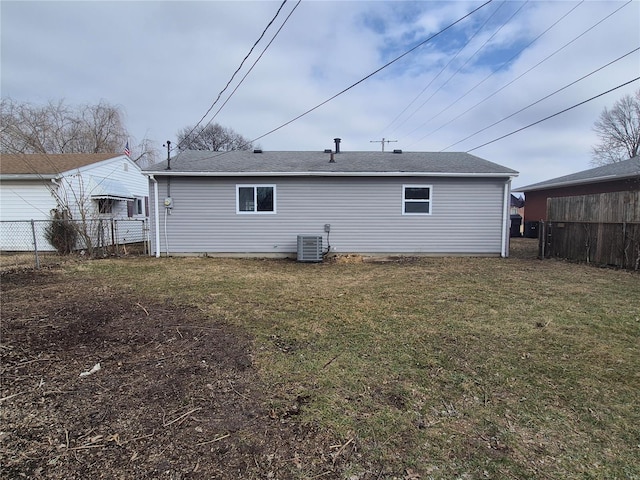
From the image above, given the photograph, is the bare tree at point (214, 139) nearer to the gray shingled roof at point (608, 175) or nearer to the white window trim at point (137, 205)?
the white window trim at point (137, 205)

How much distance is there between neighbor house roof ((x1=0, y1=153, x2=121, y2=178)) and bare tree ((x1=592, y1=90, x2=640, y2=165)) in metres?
36.1

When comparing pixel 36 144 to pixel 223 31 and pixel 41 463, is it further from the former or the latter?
pixel 41 463

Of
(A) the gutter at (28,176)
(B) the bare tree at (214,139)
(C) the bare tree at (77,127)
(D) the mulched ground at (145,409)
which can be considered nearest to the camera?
(D) the mulched ground at (145,409)

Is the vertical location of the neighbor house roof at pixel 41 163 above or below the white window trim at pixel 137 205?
above

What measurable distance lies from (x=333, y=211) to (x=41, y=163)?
10739mm

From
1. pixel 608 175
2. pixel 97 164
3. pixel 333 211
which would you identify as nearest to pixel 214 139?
pixel 97 164

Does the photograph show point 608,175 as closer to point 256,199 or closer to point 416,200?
point 416,200

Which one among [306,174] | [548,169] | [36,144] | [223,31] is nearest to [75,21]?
[223,31]

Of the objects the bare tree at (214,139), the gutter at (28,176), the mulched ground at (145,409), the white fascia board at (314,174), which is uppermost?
the bare tree at (214,139)

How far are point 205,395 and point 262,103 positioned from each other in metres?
12.1

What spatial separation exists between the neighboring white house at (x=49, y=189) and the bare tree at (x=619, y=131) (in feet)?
117

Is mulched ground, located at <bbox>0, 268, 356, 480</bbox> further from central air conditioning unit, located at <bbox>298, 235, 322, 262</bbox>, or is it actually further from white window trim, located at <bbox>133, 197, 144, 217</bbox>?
white window trim, located at <bbox>133, 197, 144, 217</bbox>

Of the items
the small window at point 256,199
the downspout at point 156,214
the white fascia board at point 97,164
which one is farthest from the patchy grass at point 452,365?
the white fascia board at point 97,164

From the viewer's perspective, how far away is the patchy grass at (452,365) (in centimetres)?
196
